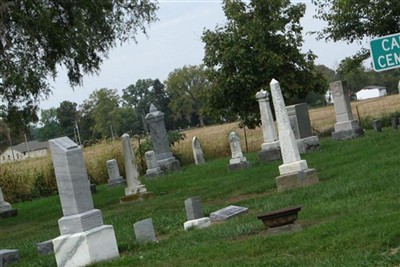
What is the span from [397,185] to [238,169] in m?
11.5

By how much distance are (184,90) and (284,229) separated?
292 ft

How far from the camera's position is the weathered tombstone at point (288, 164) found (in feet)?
53.1

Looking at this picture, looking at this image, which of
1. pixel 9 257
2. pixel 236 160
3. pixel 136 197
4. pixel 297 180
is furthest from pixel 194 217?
pixel 236 160

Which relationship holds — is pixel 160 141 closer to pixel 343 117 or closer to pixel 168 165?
pixel 168 165

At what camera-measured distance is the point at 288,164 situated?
16.5m

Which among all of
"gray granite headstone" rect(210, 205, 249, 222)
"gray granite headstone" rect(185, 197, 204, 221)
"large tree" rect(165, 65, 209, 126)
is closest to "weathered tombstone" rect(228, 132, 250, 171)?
"gray granite headstone" rect(210, 205, 249, 222)

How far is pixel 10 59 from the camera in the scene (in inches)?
798

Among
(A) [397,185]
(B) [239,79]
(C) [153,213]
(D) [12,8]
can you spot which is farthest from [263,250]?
(B) [239,79]

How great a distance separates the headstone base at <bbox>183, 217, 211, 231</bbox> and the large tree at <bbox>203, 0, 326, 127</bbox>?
21.8 metres

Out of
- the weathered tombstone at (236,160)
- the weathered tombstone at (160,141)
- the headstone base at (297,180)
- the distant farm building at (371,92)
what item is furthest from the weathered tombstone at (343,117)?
the distant farm building at (371,92)

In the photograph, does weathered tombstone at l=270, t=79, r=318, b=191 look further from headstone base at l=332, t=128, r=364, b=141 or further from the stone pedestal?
headstone base at l=332, t=128, r=364, b=141

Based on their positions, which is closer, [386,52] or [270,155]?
[386,52]

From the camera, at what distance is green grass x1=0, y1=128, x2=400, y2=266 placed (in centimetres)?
862

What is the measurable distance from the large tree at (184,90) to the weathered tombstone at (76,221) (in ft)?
277
